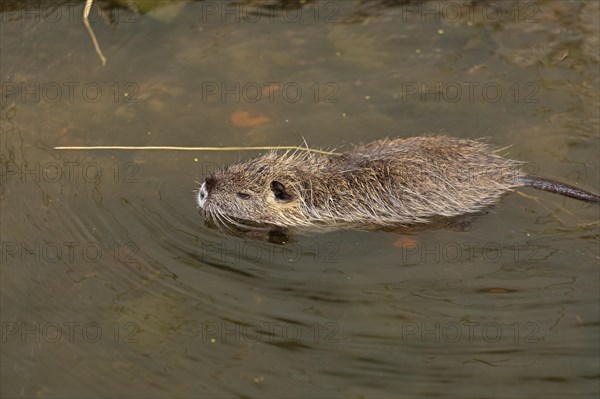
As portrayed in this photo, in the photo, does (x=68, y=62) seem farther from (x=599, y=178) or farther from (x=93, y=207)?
(x=599, y=178)

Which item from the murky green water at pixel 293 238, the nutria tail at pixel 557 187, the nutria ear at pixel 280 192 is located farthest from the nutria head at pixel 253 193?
the nutria tail at pixel 557 187

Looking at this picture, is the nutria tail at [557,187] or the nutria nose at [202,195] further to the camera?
the nutria nose at [202,195]

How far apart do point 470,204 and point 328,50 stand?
6.25ft

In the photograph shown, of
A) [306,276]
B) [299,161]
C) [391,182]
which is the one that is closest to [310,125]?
[299,161]

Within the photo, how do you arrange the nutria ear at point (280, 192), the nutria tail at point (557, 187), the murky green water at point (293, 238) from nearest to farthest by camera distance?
1. the murky green water at point (293, 238)
2. the nutria tail at point (557, 187)
3. the nutria ear at point (280, 192)

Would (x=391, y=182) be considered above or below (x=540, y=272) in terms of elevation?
above

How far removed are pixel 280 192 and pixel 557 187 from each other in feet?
5.55

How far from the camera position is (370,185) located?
16.8ft

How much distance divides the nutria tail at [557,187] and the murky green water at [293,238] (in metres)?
0.24

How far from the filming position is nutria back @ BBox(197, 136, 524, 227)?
5023mm

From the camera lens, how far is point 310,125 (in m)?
5.85

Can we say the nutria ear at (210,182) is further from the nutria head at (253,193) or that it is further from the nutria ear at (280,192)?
the nutria ear at (280,192)

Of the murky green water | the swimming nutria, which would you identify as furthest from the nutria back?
the murky green water

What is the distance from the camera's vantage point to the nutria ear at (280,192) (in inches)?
207
